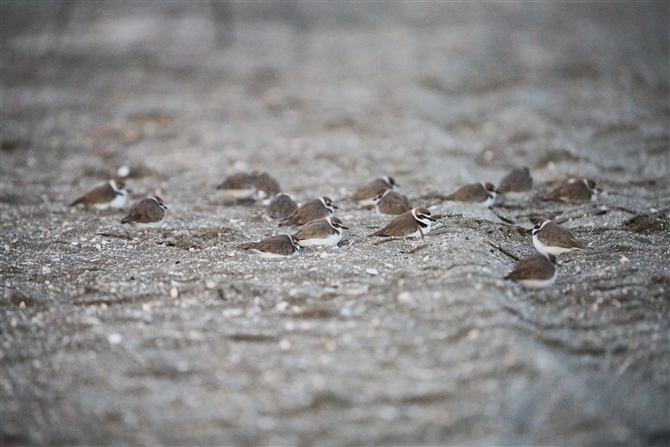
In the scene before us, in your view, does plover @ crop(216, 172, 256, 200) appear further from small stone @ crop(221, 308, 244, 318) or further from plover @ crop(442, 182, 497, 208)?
small stone @ crop(221, 308, 244, 318)

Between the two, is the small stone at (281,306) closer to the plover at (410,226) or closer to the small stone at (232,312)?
the small stone at (232,312)

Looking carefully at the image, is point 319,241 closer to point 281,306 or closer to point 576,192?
point 281,306

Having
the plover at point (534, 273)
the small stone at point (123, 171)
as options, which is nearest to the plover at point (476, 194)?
the plover at point (534, 273)

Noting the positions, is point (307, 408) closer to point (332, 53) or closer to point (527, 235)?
point (527, 235)

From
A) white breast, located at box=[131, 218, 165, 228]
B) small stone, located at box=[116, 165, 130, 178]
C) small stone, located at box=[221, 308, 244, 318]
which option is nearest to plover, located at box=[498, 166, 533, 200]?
white breast, located at box=[131, 218, 165, 228]

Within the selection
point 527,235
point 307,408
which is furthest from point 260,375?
point 527,235

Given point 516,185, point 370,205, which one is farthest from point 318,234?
point 516,185
